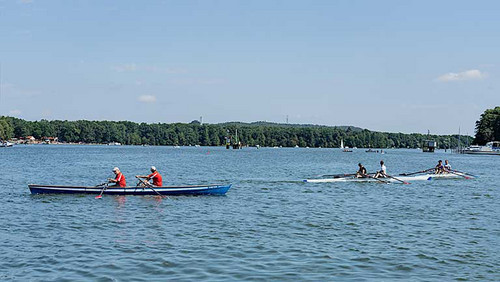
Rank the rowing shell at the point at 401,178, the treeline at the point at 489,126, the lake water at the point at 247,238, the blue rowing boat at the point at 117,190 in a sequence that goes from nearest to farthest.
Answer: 1. the lake water at the point at 247,238
2. the blue rowing boat at the point at 117,190
3. the rowing shell at the point at 401,178
4. the treeline at the point at 489,126

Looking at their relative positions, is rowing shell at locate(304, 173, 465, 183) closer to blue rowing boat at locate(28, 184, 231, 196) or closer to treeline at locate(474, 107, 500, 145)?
blue rowing boat at locate(28, 184, 231, 196)

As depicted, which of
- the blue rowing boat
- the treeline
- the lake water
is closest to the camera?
the lake water

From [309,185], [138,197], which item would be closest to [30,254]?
[138,197]

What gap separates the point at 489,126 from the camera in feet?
584

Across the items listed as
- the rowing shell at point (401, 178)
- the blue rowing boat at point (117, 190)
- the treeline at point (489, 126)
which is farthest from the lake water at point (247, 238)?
the treeline at point (489, 126)

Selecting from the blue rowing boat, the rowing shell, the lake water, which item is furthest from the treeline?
the blue rowing boat

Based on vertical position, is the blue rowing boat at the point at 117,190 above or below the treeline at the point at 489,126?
below

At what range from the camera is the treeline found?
569ft

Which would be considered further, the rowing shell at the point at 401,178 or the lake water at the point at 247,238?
the rowing shell at the point at 401,178

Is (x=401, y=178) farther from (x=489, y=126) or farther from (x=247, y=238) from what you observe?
(x=489, y=126)

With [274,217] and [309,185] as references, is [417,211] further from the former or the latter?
[309,185]

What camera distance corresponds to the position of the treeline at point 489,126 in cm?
17346

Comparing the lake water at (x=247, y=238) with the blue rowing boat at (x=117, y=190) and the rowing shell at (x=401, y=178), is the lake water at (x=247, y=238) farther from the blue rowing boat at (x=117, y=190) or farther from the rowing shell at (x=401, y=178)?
the rowing shell at (x=401, y=178)

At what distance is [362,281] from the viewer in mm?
15594
